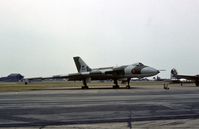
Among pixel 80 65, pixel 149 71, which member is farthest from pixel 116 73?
pixel 80 65

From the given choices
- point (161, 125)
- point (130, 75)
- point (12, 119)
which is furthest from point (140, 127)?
point (130, 75)

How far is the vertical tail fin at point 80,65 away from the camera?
212ft

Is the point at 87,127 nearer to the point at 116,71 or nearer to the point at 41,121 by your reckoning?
the point at 41,121

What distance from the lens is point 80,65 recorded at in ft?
216

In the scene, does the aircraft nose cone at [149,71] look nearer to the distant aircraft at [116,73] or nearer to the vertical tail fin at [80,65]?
the distant aircraft at [116,73]

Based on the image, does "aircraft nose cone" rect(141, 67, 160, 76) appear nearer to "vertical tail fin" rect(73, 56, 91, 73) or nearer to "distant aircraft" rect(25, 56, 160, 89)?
"distant aircraft" rect(25, 56, 160, 89)

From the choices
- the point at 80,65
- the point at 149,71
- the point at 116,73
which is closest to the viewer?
the point at 149,71

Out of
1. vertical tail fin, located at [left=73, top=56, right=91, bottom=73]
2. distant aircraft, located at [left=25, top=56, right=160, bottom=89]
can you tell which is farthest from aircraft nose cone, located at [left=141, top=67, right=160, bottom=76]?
vertical tail fin, located at [left=73, top=56, right=91, bottom=73]

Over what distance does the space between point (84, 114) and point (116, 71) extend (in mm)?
41545

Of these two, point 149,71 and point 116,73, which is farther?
point 116,73

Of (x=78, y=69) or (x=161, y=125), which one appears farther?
(x=78, y=69)

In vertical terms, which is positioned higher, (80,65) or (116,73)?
(80,65)

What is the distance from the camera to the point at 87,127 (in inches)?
484

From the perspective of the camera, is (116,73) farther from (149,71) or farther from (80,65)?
(80,65)
